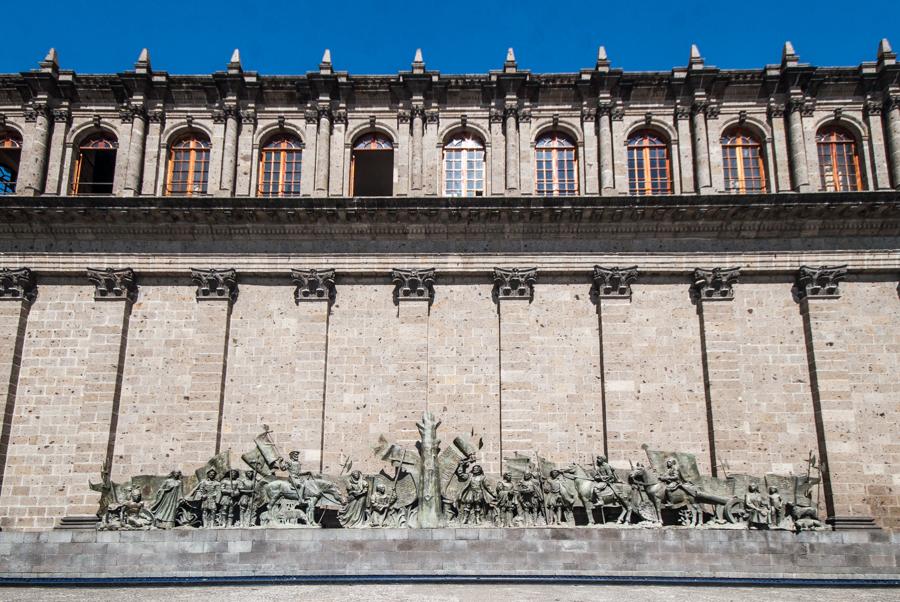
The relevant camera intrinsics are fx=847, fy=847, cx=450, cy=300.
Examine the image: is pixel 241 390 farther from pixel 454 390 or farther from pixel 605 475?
pixel 605 475

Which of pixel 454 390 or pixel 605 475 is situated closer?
pixel 605 475

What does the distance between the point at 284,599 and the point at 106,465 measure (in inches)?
442

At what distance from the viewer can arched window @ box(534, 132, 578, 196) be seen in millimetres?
28234

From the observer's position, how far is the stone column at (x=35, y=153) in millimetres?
27500

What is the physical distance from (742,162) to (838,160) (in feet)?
10.2

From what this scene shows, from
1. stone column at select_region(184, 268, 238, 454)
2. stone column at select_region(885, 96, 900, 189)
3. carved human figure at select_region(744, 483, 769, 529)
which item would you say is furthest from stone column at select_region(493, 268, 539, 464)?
stone column at select_region(885, 96, 900, 189)

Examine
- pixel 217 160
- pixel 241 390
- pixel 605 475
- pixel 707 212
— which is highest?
pixel 217 160

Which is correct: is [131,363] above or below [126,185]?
below

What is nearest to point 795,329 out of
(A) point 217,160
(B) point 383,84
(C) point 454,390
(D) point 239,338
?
(C) point 454,390

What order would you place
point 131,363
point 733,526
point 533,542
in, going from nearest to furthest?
point 533,542, point 733,526, point 131,363

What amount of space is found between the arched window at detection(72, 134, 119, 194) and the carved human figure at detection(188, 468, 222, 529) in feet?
37.2

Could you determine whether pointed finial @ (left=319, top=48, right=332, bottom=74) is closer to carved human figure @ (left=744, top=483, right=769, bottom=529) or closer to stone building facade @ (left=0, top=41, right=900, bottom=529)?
stone building facade @ (left=0, top=41, right=900, bottom=529)

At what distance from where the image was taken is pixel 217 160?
92.4ft

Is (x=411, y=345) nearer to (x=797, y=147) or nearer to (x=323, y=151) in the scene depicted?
(x=323, y=151)
